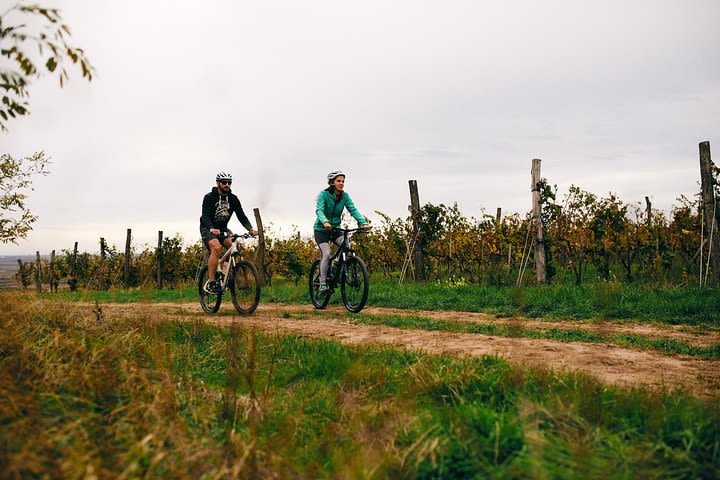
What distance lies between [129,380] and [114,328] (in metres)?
2.54

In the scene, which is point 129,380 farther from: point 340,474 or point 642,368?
point 642,368

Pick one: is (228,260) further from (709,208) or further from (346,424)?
(709,208)

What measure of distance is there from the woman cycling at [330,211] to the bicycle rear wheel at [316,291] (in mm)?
156

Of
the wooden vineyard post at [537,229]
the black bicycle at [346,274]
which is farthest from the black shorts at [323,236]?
the wooden vineyard post at [537,229]

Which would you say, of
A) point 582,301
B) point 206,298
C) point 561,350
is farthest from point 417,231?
point 561,350

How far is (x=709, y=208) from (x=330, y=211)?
7604 mm

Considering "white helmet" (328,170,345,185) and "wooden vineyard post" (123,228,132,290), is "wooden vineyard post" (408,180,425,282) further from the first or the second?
"wooden vineyard post" (123,228,132,290)

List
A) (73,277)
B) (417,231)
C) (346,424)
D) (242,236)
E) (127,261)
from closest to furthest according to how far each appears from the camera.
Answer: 1. (346,424)
2. (242,236)
3. (417,231)
4. (127,261)
5. (73,277)

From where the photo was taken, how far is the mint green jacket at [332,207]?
30.6ft

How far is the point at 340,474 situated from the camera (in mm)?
2232

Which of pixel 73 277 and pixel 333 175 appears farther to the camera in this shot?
pixel 73 277

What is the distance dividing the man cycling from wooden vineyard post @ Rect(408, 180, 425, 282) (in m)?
6.25

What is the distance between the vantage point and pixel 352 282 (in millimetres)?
8992

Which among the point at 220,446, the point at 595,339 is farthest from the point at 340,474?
the point at 595,339
